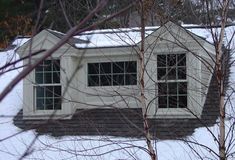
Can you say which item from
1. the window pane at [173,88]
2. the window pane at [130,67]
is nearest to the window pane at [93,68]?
the window pane at [130,67]

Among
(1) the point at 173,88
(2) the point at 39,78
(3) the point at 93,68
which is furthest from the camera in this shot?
(2) the point at 39,78

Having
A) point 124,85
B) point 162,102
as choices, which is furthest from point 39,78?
point 162,102

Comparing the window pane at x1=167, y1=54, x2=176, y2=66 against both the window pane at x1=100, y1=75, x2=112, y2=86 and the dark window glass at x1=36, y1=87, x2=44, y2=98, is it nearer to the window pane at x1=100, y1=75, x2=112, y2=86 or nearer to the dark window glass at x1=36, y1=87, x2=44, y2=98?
the window pane at x1=100, y1=75, x2=112, y2=86

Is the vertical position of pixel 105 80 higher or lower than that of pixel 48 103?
higher

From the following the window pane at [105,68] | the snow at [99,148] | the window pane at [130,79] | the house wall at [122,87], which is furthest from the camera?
the window pane at [105,68]

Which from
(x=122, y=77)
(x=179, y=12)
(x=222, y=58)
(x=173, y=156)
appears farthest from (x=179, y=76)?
(x=222, y=58)

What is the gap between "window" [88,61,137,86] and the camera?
1145 centimetres

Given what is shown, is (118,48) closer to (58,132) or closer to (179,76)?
(179,76)

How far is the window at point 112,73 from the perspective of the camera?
11.5 m

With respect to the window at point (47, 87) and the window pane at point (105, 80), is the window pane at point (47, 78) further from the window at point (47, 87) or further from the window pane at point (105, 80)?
the window pane at point (105, 80)

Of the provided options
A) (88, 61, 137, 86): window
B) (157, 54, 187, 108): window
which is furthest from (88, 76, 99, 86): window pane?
(157, 54, 187, 108): window

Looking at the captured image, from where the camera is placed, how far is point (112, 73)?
458 inches

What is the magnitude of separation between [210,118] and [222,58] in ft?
13.4

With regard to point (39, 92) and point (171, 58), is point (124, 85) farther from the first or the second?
point (39, 92)
